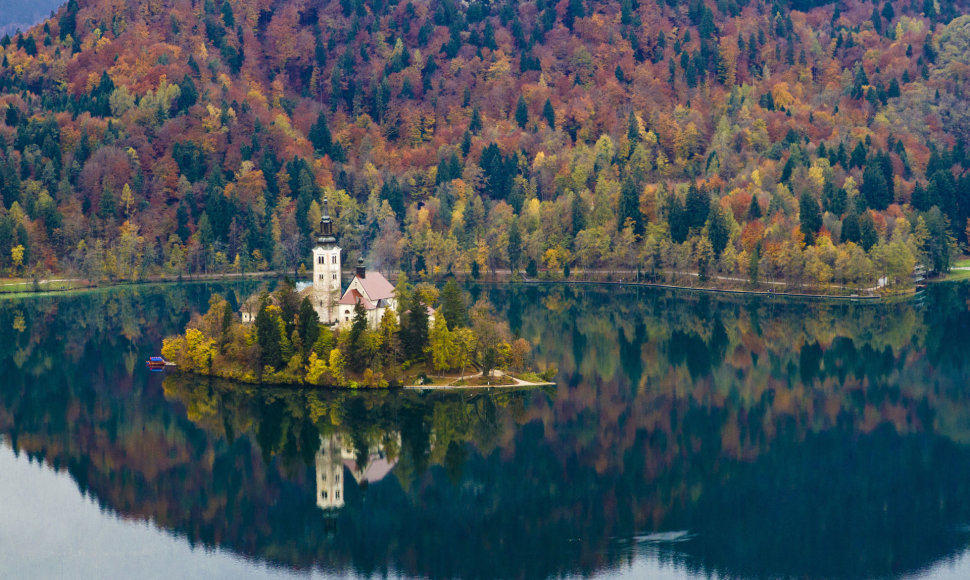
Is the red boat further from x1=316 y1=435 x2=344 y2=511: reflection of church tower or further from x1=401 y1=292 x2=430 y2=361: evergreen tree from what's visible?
x1=316 y1=435 x2=344 y2=511: reflection of church tower

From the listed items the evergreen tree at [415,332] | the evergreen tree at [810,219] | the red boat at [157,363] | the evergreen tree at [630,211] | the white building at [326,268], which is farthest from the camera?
the evergreen tree at [630,211]

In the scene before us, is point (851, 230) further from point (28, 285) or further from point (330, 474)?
point (28, 285)

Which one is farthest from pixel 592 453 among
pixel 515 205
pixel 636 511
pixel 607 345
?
pixel 515 205

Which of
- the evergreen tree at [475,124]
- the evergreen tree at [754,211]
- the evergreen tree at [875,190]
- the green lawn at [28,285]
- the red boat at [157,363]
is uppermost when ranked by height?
the evergreen tree at [475,124]

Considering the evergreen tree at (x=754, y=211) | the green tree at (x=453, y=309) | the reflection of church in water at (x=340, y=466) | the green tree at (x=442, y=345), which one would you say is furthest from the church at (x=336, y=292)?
the evergreen tree at (x=754, y=211)

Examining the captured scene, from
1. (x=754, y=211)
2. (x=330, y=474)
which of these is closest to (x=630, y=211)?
(x=754, y=211)

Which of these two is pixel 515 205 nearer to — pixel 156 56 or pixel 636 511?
pixel 156 56

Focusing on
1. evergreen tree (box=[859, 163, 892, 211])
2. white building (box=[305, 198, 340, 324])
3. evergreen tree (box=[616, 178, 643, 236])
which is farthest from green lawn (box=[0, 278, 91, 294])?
evergreen tree (box=[859, 163, 892, 211])

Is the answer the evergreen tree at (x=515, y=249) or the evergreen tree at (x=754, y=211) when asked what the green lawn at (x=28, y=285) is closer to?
the evergreen tree at (x=515, y=249)

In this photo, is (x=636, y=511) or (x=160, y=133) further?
(x=160, y=133)
